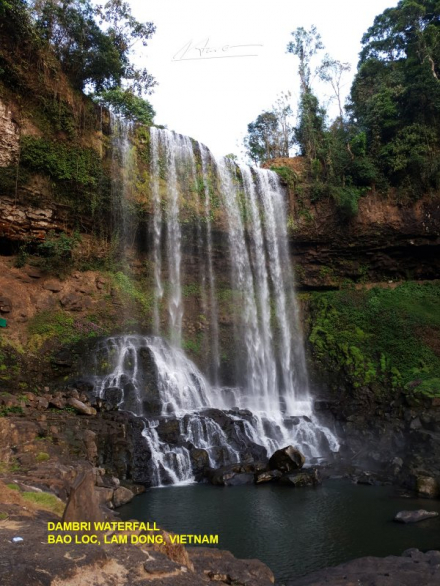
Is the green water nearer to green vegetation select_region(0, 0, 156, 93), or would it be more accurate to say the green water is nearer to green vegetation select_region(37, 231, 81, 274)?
green vegetation select_region(37, 231, 81, 274)

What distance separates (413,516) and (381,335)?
1228 cm

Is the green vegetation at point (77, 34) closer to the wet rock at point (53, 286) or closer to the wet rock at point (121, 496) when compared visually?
the wet rock at point (53, 286)

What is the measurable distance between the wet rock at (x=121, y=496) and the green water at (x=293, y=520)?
201 mm

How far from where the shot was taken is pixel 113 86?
70.8 ft

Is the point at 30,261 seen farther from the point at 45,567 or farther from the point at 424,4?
the point at 424,4

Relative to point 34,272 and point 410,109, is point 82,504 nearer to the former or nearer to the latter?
point 34,272

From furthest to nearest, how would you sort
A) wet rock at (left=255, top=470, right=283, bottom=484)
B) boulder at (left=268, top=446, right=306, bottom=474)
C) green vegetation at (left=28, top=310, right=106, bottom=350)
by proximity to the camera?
green vegetation at (left=28, top=310, right=106, bottom=350)
boulder at (left=268, top=446, right=306, bottom=474)
wet rock at (left=255, top=470, right=283, bottom=484)

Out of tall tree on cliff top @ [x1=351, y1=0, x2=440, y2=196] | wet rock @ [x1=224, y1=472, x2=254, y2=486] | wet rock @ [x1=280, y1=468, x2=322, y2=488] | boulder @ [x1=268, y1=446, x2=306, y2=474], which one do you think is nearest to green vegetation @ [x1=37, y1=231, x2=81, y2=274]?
wet rock @ [x1=224, y1=472, x2=254, y2=486]

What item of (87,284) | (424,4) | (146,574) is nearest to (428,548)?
(146,574)

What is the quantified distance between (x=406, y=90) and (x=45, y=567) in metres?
26.9

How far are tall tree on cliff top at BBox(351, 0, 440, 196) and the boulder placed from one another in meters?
16.7

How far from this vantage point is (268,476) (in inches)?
445

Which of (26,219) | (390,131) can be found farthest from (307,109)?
(26,219)

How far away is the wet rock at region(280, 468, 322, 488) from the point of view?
36.3ft
